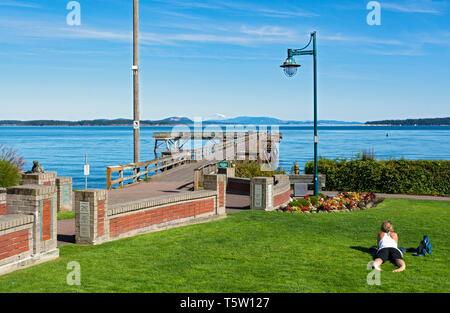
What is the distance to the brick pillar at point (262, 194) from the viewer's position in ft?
53.4

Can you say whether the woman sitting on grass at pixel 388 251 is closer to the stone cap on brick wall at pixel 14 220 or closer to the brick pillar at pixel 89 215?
the brick pillar at pixel 89 215

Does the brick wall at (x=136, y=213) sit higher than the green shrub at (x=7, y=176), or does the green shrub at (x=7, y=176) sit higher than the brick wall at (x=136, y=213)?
the green shrub at (x=7, y=176)

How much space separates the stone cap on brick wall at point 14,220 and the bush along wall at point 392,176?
17.9 m

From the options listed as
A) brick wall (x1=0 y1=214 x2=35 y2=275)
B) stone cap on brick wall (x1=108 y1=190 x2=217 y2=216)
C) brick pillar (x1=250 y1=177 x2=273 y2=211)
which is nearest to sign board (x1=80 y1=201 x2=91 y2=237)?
stone cap on brick wall (x1=108 y1=190 x2=217 y2=216)

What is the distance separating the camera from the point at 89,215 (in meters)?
10.2

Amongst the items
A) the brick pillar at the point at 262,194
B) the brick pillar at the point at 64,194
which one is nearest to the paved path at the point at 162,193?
the brick pillar at the point at 262,194

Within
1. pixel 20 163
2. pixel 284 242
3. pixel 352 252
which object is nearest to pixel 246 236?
pixel 284 242

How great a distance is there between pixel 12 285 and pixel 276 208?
11291 millimetres

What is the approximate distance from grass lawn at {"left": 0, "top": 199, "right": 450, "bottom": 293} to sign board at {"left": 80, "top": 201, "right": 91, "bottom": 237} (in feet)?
1.31

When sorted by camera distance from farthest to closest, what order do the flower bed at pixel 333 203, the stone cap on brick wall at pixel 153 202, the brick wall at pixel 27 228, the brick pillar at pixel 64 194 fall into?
the flower bed at pixel 333 203 → the brick pillar at pixel 64 194 → the stone cap on brick wall at pixel 153 202 → the brick wall at pixel 27 228

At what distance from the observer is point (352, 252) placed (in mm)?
9969

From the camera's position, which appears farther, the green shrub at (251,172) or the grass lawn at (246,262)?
the green shrub at (251,172)

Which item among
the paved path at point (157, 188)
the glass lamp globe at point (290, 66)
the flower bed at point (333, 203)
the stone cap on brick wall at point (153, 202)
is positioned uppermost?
the glass lamp globe at point (290, 66)
